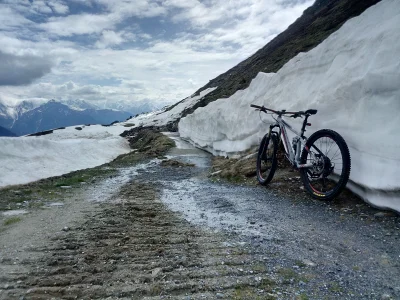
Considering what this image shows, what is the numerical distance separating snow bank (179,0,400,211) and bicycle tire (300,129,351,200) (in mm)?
455

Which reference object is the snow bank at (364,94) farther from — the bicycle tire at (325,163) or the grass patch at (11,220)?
the grass patch at (11,220)

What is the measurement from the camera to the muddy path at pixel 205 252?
12.4 ft

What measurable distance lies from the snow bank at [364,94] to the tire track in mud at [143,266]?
3.46m

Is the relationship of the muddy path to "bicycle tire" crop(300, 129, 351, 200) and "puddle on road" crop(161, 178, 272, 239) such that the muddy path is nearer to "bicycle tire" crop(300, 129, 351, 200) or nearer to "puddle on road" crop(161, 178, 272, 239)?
"puddle on road" crop(161, 178, 272, 239)

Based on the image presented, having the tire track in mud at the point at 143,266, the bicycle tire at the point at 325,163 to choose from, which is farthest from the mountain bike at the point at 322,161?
the tire track in mud at the point at 143,266

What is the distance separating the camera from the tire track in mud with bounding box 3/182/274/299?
3809 millimetres

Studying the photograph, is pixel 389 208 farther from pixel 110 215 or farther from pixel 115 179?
pixel 115 179

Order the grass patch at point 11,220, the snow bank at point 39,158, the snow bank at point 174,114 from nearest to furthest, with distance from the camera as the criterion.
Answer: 1. the grass patch at point 11,220
2. the snow bank at point 39,158
3. the snow bank at point 174,114

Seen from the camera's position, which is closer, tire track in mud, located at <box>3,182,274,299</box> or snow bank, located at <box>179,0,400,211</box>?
tire track in mud, located at <box>3,182,274,299</box>

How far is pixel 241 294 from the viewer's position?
11.9 feet

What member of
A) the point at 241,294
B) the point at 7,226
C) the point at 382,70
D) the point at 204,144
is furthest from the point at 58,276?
the point at 204,144

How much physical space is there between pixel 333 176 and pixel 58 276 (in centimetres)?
657

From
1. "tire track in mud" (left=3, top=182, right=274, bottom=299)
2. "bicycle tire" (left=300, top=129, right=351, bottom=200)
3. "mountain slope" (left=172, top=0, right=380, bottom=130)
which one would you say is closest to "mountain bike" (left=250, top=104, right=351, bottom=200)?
"bicycle tire" (left=300, top=129, right=351, bottom=200)

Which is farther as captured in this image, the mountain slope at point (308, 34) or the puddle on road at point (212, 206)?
the mountain slope at point (308, 34)
